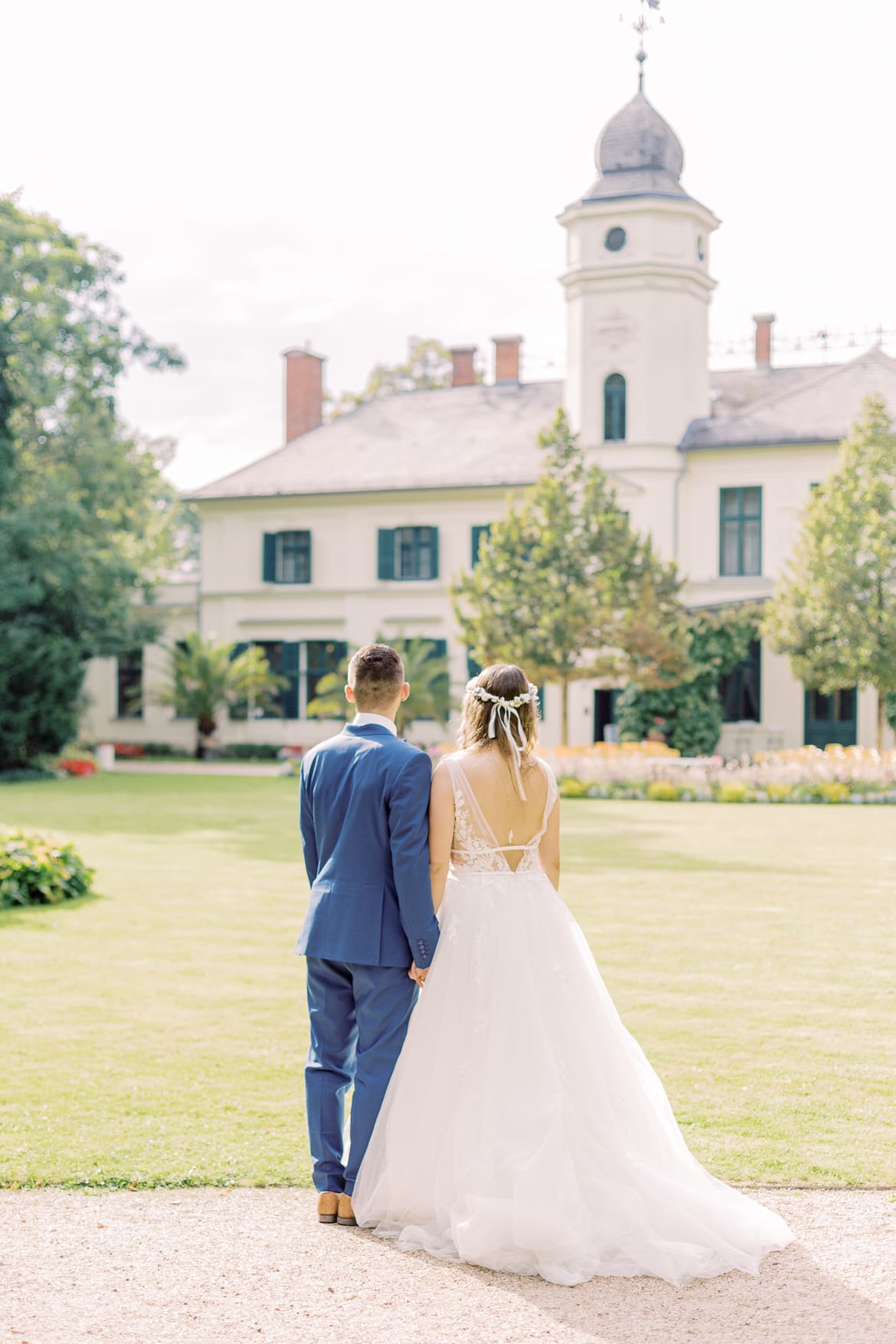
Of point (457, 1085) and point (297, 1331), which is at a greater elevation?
point (457, 1085)

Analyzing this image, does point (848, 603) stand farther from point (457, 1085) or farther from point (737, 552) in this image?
point (457, 1085)

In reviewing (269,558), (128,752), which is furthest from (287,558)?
(128,752)

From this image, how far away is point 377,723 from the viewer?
15.9 ft

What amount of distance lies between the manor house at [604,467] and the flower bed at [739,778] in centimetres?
703

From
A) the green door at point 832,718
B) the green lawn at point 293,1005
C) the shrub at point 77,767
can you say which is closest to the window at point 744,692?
the green door at point 832,718

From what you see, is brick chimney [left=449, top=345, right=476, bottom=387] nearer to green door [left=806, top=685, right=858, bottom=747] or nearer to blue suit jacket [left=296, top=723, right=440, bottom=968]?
green door [left=806, top=685, right=858, bottom=747]

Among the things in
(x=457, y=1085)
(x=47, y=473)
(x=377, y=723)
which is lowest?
(x=457, y=1085)

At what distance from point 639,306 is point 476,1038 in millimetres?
30303

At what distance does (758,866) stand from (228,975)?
681 cm

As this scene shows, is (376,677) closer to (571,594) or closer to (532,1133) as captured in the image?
(532,1133)

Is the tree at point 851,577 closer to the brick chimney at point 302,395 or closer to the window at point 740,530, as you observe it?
the window at point 740,530

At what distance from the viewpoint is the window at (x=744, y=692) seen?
32.4 m

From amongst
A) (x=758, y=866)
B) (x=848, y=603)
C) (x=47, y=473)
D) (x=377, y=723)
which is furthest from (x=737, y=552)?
A: (x=377, y=723)

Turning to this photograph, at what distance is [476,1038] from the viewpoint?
4.62 m
